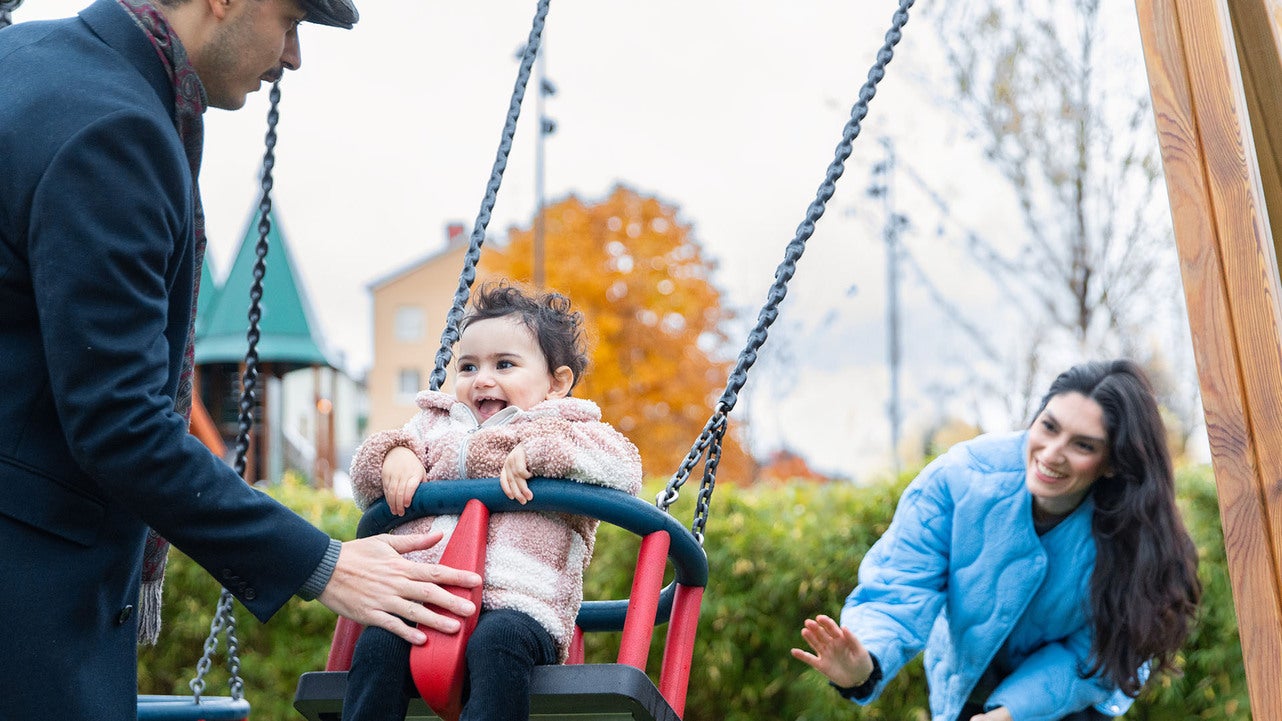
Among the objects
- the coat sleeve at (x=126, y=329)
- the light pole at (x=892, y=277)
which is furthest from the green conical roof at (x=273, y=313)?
the coat sleeve at (x=126, y=329)

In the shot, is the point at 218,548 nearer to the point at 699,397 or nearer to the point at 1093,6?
Answer: the point at 1093,6

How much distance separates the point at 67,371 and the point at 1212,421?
1.77 meters

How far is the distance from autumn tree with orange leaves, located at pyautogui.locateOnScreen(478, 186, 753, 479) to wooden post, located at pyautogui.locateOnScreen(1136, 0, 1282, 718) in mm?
17317

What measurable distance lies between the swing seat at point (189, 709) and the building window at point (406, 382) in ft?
143

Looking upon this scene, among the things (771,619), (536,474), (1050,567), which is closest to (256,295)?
(536,474)

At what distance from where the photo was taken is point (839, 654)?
2.93m

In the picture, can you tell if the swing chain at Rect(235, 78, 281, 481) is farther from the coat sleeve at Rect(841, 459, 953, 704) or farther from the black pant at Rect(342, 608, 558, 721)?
the coat sleeve at Rect(841, 459, 953, 704)

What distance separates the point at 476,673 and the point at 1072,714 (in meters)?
1.86

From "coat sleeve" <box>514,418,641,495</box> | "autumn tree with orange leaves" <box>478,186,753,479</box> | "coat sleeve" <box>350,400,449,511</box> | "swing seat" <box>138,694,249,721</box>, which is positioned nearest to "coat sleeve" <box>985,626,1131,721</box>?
"coat sleeve" <box>514,418,641,495</box>

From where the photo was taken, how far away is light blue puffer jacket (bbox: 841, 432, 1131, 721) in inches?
123

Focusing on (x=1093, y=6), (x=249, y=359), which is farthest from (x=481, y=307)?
(x=1093, y=6)

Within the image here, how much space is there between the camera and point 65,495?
1.65 m

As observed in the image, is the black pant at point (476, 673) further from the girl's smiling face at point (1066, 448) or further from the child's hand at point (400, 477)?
the girl's smiling face at point (1066, 448)

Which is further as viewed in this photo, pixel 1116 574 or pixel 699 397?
pixel 699 397
